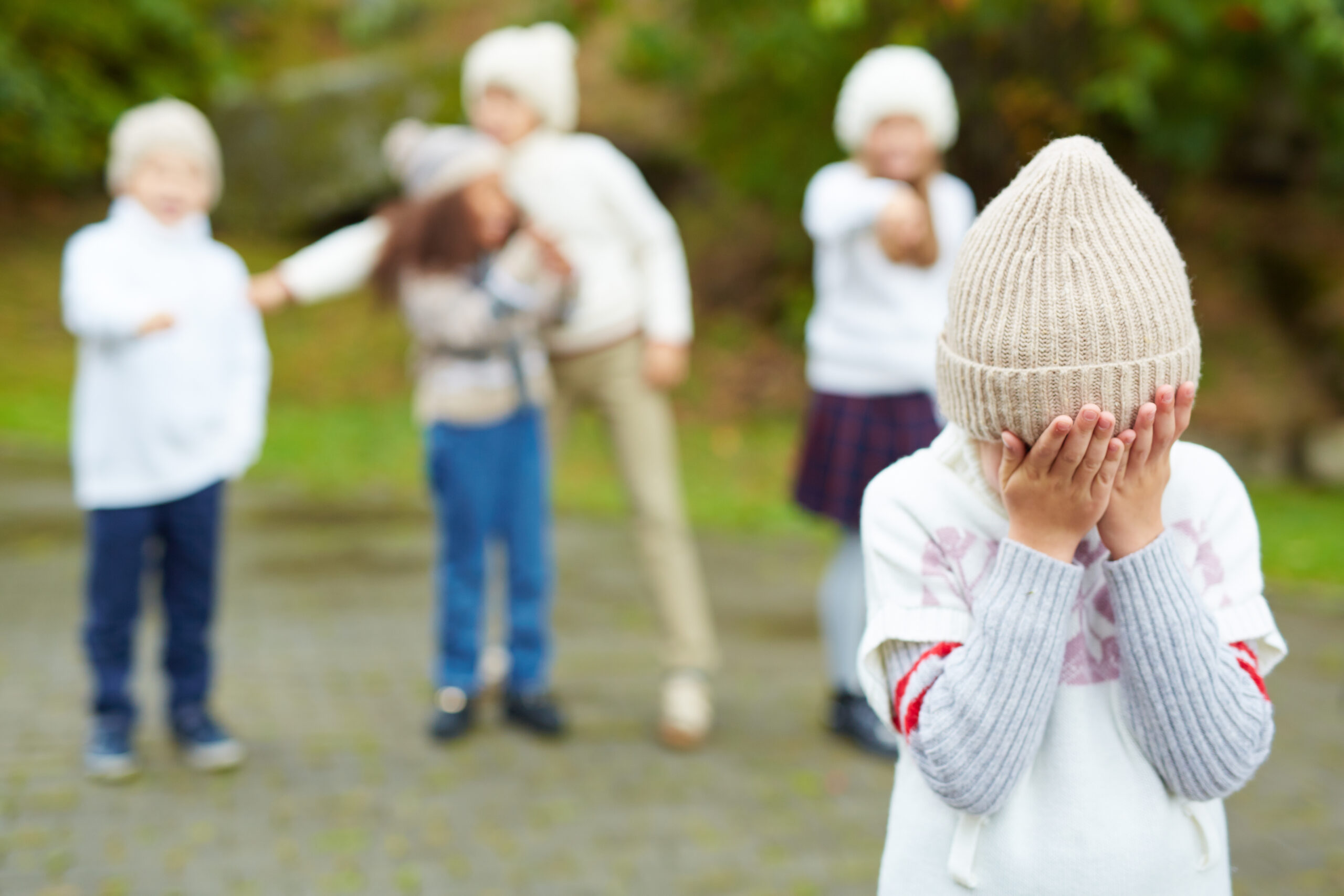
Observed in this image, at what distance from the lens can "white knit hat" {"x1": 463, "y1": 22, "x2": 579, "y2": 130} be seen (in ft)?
12.9

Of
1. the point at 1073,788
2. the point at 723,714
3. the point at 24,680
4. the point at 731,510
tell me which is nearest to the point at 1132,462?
the point at 1073,788

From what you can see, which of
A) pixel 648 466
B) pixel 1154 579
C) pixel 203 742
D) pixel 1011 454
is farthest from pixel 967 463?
pixel 203 742

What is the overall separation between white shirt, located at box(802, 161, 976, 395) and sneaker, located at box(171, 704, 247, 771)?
7.15 feet

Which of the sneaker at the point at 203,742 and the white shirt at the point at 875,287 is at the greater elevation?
the white shirt at the point at 875,287

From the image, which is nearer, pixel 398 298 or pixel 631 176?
pixel 398 298

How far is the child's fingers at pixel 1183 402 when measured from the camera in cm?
151

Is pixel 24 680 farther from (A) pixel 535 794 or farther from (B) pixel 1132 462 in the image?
(B) pixel 1132 462

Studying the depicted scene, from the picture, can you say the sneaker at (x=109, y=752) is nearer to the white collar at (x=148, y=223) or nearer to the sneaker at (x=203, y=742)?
the sneaker at (x=203, y=742)

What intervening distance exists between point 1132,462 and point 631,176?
2.92 m

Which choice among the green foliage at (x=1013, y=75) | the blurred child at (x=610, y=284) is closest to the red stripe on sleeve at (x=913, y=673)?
the blurred child at (x=610, y=284)

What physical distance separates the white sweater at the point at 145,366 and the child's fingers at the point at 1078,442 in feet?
8.99

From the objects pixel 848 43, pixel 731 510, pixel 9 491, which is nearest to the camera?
Answer: pixel 9 491

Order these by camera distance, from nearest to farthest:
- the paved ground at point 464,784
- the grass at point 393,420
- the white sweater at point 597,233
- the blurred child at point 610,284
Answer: the paved ground at point 464,784
the blurred child at point 610,284
the white sweater at point 597,233
the grass at point 393,420

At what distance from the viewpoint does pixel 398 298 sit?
3902 mm
